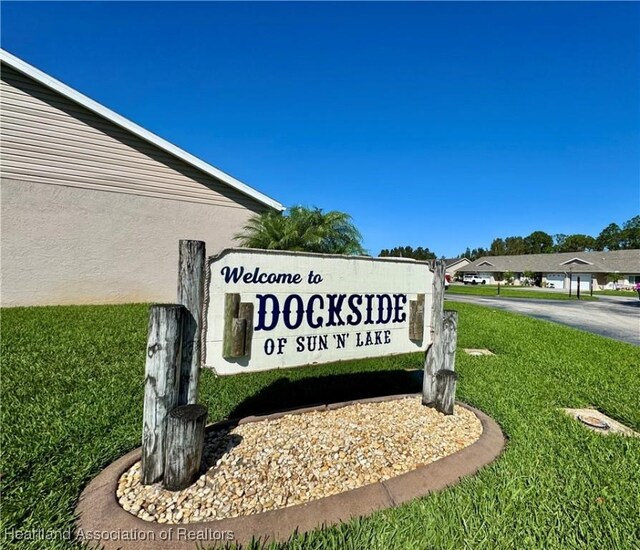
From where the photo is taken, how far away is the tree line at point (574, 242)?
69562mm

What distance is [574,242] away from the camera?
247ft

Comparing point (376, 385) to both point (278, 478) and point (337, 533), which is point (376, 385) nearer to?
point (278, 478)

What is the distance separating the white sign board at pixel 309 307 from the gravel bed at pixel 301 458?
62 cm

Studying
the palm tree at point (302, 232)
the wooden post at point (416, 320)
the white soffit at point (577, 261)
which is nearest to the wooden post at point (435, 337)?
the wooden post at point (416, 320)

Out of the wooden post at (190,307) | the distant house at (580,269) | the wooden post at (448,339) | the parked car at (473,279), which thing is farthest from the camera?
the parked car at (473,279)

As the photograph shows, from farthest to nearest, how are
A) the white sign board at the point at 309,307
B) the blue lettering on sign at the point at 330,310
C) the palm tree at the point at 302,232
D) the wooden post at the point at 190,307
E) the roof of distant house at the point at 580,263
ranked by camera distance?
the roof of distant house at the point at 580,263 < the palm tree at the point at 302,232 < the blue lettering on sign at the point at 330,310 < the white sign board at the point at 309,307 < the wooden post at the point at 190,307

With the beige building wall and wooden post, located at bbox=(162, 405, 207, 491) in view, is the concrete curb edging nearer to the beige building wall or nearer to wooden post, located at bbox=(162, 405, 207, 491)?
wooden post, located at bbox=(162, 405, 207, 491)

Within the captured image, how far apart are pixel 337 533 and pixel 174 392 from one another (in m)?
1.28

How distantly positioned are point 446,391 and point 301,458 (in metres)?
1.64

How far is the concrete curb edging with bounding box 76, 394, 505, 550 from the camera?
1.65m

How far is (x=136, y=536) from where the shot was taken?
5.43 ft

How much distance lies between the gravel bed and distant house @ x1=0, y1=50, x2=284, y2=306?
846cm

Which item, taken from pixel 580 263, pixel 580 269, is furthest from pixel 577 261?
pixel 580 269

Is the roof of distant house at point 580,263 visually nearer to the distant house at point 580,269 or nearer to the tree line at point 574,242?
the distant house at point 580,269
